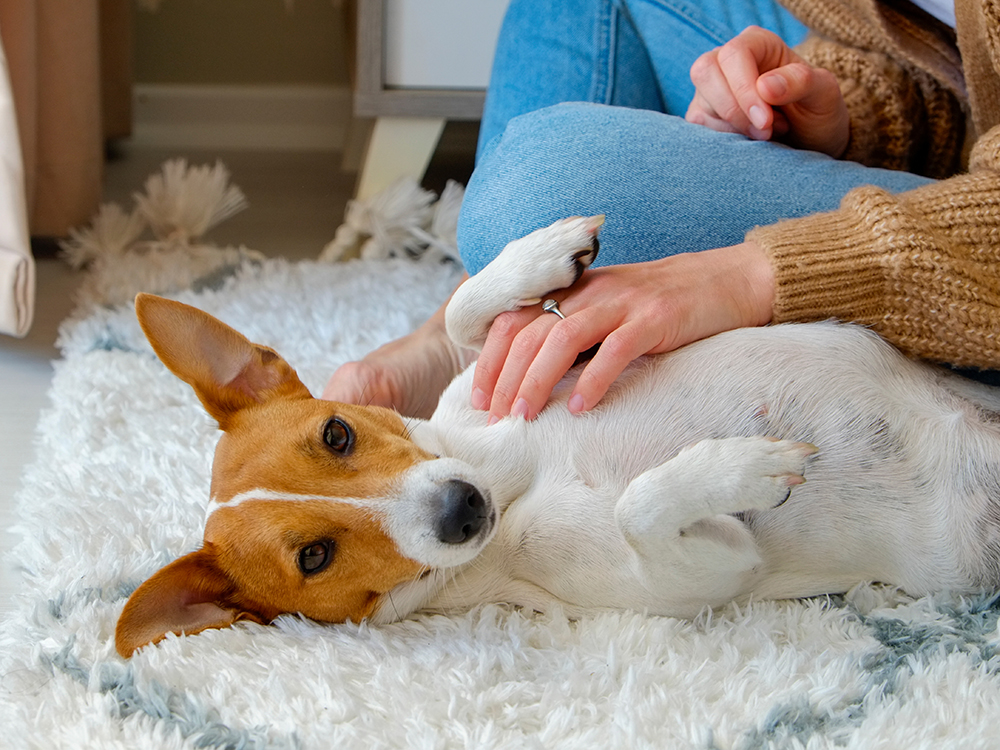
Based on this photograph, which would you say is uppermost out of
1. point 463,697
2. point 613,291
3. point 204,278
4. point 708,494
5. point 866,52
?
point 866,52

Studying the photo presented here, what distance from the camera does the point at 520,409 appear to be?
1.30 metres

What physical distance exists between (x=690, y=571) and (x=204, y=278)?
6.13 feet

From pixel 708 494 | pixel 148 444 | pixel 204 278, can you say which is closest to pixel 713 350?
pixel 708 494

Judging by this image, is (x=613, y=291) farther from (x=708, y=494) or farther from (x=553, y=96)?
(x=553, y=96)

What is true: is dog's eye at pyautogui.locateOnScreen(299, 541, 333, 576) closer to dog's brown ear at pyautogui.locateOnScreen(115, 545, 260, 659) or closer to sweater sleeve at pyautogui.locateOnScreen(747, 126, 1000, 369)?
dog's brown ear at pyautogui.locateOnScreen(115, 545, 260, 659)

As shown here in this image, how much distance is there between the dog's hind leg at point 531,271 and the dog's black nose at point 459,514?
0.28m

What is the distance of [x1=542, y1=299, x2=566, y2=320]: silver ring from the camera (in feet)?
4.35

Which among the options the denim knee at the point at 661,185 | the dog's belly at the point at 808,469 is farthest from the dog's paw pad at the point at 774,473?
the denim knee at the point at 661,185

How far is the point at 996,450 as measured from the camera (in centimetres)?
125

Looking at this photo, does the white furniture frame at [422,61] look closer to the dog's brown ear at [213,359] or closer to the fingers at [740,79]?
the fingers at [740,79]

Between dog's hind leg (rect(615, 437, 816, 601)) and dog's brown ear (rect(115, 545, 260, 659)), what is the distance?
54 cm

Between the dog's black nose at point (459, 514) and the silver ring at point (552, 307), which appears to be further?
the silver ring at point (552, 307)

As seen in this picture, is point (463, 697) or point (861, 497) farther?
point (861, 497)

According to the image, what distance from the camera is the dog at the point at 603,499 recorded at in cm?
122
